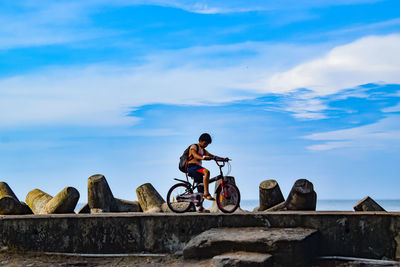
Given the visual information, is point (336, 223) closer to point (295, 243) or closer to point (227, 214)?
point (295, 243)

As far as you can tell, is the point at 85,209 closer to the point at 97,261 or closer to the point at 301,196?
the point at 97,261

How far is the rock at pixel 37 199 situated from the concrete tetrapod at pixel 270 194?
21.4 ft

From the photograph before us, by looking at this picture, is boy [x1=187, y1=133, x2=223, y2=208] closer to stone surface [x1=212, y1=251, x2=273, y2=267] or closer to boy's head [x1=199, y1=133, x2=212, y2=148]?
boy's head [x1=199, y1=133, x2=212, y2=148]

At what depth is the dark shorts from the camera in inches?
424

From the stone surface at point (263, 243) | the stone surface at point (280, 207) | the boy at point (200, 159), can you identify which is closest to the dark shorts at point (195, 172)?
the boy at point (200, 159)

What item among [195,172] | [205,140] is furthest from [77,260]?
[205,140]

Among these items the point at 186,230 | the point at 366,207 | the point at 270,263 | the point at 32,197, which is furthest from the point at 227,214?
the point at 32,197

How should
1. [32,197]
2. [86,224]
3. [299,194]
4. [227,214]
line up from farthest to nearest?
[32,197] < [299,194] < [86,224] < [227,214]

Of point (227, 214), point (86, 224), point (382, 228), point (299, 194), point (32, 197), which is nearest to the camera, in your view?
point (382, 228)

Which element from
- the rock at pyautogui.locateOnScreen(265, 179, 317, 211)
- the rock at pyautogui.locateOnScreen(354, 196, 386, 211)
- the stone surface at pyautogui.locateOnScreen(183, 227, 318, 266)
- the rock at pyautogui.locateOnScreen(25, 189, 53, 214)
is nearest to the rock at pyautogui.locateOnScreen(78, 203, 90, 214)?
the rock at pyautogui.locateOnScreen(25, 189, 53, 214)

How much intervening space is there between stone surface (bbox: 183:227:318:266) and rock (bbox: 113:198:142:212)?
229 inches

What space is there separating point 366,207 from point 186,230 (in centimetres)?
446

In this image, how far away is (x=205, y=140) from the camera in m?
10.9

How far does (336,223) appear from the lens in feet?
31.3
